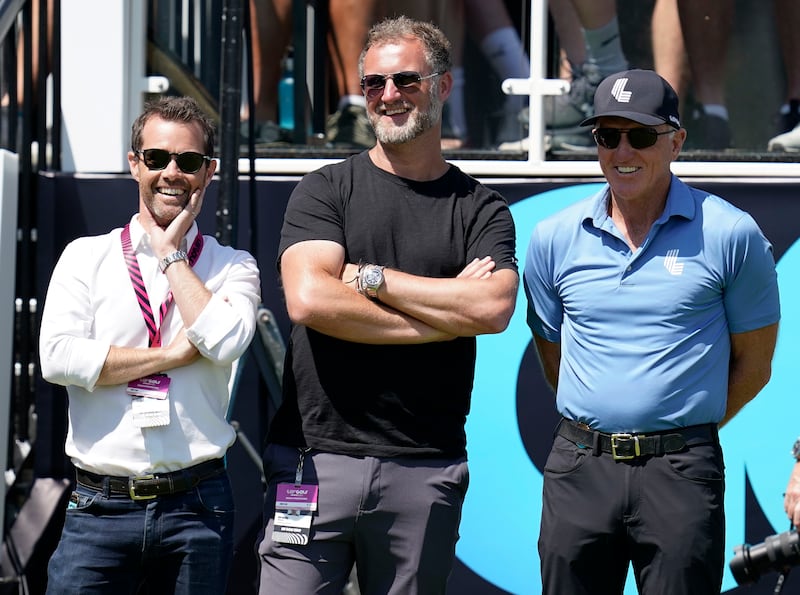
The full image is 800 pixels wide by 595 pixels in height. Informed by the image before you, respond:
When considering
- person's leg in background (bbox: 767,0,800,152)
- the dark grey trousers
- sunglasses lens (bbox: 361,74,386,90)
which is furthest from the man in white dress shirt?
person's leg in background (bbox: 767,0,800,152)

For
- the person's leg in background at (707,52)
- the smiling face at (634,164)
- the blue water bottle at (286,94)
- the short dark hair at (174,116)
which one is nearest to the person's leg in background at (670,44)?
the person's leg in background at (707,52)

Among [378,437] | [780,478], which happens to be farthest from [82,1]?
[780,478]

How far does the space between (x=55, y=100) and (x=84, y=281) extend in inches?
66.3

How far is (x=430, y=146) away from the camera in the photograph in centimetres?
333

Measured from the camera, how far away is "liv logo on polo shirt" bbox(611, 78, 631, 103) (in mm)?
3205

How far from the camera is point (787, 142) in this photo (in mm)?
4645

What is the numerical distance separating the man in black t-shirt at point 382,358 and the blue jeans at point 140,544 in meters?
0.16

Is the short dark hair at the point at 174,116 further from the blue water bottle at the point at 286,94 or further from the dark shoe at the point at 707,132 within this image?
the dark shoe at the point at 707,132

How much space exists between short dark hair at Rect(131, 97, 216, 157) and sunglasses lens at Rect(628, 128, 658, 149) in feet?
3.96

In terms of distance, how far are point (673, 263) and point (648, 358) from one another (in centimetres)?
27

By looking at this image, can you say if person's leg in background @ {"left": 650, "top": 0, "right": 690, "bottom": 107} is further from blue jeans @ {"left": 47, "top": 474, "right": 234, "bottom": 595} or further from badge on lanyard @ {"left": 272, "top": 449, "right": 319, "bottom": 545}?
blue jeans @ {"left": 47, "top": 474, "right": 234, "bottom": 595}

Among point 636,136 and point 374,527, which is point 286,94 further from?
point 374,527

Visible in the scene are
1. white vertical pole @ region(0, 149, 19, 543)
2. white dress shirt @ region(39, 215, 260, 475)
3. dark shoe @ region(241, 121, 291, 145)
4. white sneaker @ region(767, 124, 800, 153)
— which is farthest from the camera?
dark shoe @ region(241, 121, 291, 145)

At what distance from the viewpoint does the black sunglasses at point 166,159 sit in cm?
332
